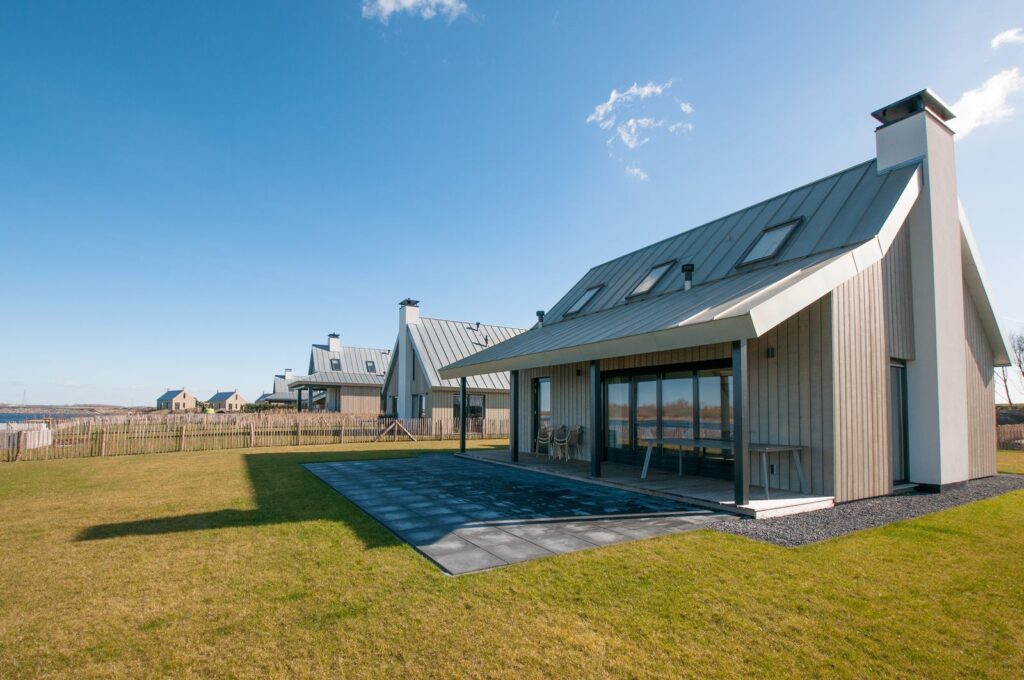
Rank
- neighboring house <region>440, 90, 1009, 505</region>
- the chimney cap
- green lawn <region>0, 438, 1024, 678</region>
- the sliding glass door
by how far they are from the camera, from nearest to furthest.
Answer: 1. green lawn <region>0, 438, 1024, 678</region>
2. neighboring house <region>440, 90, 1009, 505</region>
3. the chimney cap
4. the sliding glass door

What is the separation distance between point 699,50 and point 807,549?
31.9 ft

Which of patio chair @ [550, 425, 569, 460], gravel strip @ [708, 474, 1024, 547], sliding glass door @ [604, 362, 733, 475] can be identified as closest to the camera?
gravel strip @ [708, 474, 1024, 547]

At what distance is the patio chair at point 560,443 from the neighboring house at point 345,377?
1924 cm

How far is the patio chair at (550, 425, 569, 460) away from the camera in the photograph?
12.7 m

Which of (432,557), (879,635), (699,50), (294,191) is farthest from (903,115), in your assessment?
(294,191)

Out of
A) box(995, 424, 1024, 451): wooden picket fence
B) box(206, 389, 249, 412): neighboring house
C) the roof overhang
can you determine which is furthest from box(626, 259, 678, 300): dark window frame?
box(206, 389, 249, 412): neighboring house

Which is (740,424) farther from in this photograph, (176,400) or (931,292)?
(176,400)

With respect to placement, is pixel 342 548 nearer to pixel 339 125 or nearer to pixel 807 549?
pixel 807 549

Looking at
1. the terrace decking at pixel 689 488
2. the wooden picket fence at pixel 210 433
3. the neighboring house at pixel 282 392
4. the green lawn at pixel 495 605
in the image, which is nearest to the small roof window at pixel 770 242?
the terrace decking at pixel 689 488

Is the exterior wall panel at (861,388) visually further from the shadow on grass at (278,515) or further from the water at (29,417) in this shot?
the water at (29,417)

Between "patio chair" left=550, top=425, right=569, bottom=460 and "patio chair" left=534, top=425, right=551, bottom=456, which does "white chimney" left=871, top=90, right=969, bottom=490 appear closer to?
"patio chair" left=550, top=425, right=569, bottom=460

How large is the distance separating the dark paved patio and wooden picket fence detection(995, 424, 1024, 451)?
1926cm

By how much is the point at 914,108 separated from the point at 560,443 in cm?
991

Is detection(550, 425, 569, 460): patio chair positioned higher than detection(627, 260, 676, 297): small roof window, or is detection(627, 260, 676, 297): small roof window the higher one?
detection(627, 260, 676, 297): small roof window
